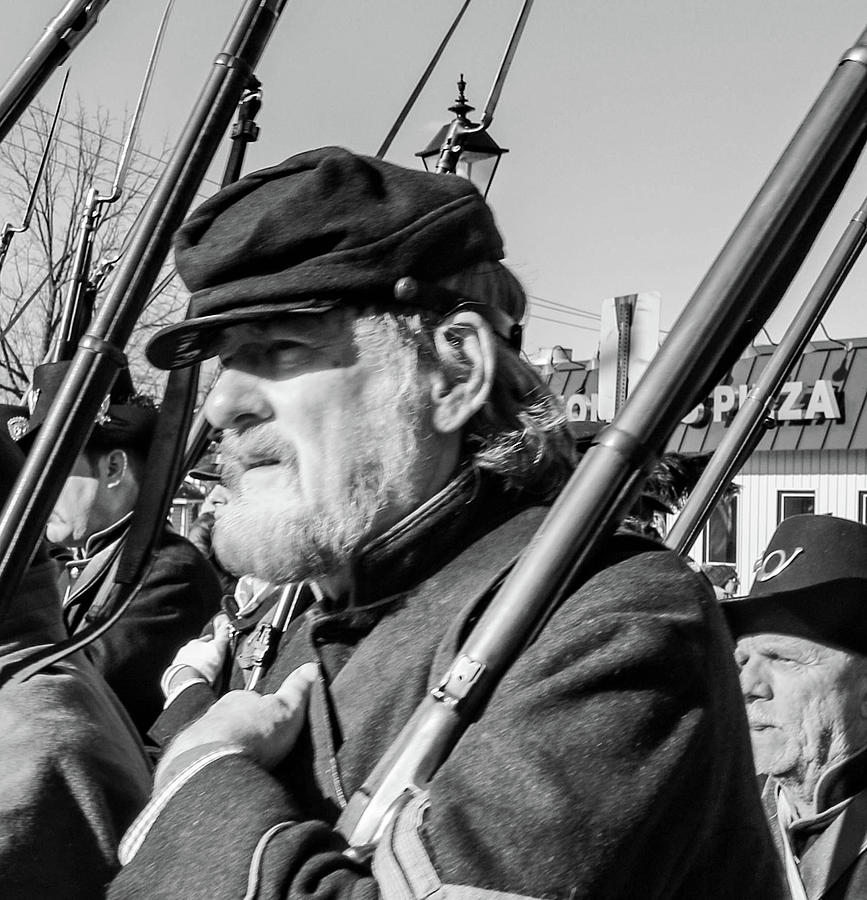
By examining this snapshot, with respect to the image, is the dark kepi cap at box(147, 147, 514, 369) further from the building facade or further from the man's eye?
the building facade

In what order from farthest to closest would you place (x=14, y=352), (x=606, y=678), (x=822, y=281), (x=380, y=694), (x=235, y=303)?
(x=14, y=352) < (x=822, y=281) < (x=235, y=303) < (x=380, y=694) < (x=606, y=678)

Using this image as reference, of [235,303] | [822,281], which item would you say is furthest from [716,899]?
[822,281]

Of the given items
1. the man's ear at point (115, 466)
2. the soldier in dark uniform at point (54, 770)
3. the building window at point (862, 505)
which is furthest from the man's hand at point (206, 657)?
the building window at point (862, 505)

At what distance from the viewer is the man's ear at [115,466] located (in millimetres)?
4637

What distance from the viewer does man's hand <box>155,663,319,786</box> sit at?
1.39m

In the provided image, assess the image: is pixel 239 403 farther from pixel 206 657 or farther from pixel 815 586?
pixel 815 586

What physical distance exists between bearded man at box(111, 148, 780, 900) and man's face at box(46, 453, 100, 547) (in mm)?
2846

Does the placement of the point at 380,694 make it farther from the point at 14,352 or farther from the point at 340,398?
the point at 14,352

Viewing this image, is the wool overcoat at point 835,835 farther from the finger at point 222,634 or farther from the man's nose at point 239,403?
the man's nose at point 239,403

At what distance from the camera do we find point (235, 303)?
1.65 m

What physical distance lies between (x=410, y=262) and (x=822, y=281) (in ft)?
3.85

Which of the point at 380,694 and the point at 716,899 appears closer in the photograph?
the point at 716,899

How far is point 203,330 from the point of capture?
5.57 ft

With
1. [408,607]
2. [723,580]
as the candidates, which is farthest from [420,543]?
[723,580]
